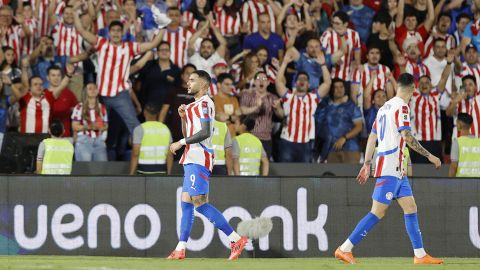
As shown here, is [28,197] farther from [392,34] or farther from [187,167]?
[392,34]

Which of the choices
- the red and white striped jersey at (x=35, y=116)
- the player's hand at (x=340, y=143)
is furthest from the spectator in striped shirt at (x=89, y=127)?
the player's hand at (x=340, y=143)

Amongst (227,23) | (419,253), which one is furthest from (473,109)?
(419,253)

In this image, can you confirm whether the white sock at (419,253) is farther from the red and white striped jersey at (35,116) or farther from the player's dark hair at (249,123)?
the red and white striped jersey at (35,116)

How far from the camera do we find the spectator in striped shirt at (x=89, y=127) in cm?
1827

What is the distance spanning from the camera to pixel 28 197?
50.5 feet

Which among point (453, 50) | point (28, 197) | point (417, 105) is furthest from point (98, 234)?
point (453, 50)

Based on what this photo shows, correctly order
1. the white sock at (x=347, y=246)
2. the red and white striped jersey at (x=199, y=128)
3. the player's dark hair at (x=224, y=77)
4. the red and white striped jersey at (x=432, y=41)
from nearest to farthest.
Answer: the white sock at (x=347, y=246) → the red and white striped jersey at (x=199, y=128) → the player's dark hair at (x=224, y=77) → the red and white striped jersey at (x=432, y=41)

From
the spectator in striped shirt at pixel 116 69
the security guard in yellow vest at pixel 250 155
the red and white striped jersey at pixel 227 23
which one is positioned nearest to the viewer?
the security guard in yellow vest at pixel 250 155

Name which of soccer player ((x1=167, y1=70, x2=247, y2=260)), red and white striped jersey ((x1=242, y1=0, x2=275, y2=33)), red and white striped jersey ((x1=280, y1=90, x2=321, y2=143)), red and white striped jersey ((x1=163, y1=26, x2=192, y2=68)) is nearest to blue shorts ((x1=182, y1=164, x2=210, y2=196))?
soccer player ((x1=167, y1=70, x2=247, y2=260))

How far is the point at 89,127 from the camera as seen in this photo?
18344mm

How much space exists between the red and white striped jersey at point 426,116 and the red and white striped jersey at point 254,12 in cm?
291

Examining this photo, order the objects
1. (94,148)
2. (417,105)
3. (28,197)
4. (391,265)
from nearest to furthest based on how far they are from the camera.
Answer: (391,265) < (28,197) < (94,148) < (417,105)

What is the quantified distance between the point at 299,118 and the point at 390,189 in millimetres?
6163

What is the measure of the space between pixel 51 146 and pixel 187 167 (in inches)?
141
